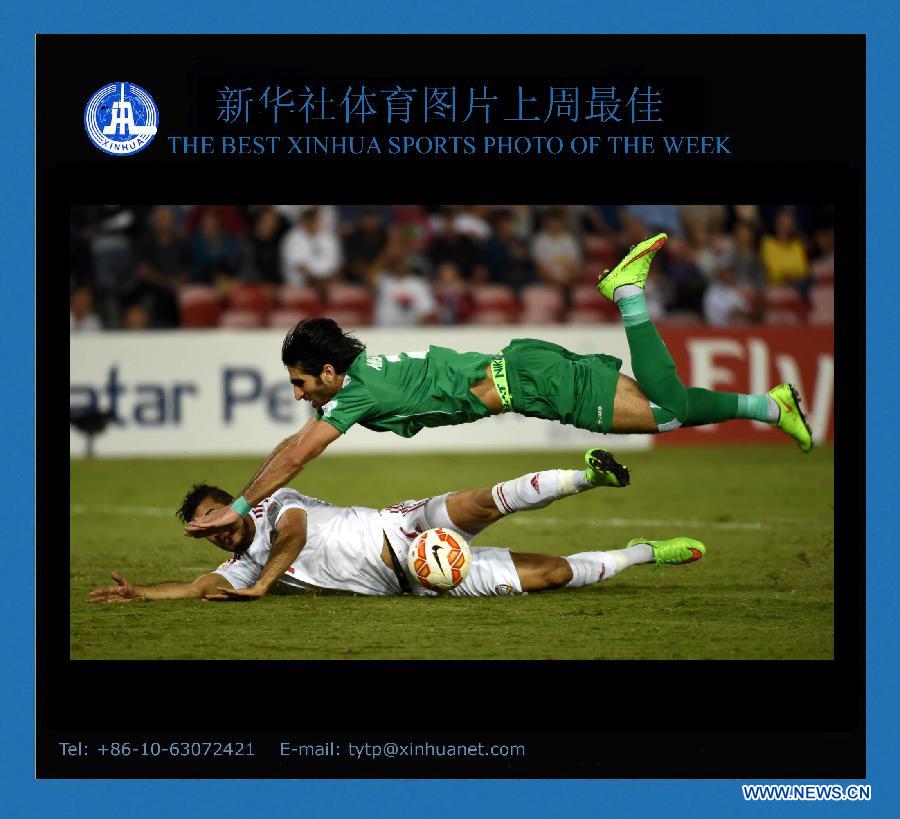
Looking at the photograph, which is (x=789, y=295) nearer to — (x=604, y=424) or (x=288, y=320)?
(x=288, y=320)

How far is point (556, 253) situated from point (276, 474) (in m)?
11.1

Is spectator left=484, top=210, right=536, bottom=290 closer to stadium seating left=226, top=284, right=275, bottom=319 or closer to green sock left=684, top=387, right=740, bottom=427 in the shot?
stadium seating left=226, top=284, right=275, bottom=319

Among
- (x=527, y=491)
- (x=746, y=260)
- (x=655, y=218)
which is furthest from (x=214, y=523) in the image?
(x=655, y=218)

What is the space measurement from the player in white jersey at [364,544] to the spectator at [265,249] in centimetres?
940

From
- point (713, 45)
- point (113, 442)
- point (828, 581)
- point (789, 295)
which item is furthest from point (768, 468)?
point (713, 45)

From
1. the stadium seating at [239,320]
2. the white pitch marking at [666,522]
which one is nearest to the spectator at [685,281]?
the stadium seating at [239,320]

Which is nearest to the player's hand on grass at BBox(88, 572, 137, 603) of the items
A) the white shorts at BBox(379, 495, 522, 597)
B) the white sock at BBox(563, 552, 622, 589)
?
the white shorts at BBox(379, 495, 522, 597)

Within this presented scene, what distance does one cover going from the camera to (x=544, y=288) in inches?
755

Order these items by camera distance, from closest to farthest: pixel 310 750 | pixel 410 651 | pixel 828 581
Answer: pixel 310 750 → pixel 410 651 → pixel 828 581

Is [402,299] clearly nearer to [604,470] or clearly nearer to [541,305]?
[541,305]

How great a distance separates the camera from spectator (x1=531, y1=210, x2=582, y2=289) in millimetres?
19422

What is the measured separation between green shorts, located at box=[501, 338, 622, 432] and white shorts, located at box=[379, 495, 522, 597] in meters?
0.86

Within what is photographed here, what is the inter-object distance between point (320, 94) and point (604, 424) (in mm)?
2733

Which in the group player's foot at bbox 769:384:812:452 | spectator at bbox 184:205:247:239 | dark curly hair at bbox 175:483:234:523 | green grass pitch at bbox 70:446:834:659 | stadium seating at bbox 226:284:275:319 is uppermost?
spectator at bbox 184:205:247:239
